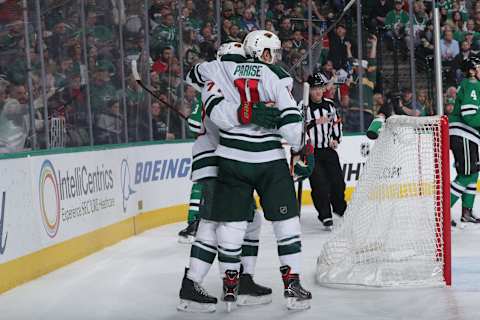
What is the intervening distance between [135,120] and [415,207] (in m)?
4.41

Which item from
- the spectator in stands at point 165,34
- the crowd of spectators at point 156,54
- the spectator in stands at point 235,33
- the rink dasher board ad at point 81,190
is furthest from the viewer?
the spectator in stands at point 235,33

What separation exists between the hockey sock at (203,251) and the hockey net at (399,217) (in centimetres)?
86

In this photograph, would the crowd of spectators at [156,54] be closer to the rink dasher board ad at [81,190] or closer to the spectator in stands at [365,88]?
the spectator in stands at [365,88]

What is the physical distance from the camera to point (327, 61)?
12.4 m

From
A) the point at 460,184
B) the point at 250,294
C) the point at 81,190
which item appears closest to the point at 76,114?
the point at 81,190

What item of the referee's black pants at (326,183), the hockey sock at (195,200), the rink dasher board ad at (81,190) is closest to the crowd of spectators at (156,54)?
the rink dasher board ad at (81,190)

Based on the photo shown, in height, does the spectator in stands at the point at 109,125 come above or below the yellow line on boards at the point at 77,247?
above

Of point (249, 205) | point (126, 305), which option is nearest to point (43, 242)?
point (126, 305)

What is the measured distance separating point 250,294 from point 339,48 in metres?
7.93

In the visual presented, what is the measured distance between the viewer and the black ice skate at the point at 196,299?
4.75 meters

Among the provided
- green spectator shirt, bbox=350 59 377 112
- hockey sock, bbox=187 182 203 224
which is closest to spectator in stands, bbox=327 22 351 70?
green spectator shirt, bbox=350 59 377 112

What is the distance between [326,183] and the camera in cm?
856

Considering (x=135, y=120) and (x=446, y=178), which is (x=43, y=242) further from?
(x=135, y=120)

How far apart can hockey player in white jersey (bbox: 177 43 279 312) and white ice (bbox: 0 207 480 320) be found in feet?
0.28
